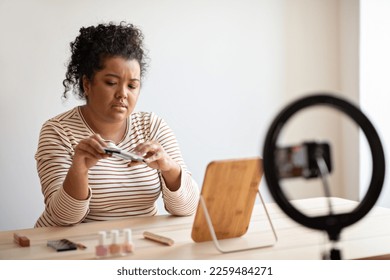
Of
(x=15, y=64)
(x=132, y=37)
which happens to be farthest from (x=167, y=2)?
(x=132, y=37)

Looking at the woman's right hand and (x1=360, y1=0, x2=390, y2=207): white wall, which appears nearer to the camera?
the woman's right hand

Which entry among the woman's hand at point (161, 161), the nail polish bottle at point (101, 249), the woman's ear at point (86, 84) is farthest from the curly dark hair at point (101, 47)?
the nail polish bottle at point (101, 249)

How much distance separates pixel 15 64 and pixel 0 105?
167 millimetres

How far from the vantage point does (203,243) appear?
4.38 ft

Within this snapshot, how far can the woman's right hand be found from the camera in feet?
4.81

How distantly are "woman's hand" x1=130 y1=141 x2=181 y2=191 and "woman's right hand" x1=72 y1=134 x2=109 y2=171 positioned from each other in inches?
4.1

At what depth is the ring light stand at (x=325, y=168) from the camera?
65 cm

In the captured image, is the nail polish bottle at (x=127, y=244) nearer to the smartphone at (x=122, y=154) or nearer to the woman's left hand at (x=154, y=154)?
the smartphone at (x=122, y=154)

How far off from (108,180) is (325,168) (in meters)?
1.11

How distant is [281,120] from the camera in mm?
648

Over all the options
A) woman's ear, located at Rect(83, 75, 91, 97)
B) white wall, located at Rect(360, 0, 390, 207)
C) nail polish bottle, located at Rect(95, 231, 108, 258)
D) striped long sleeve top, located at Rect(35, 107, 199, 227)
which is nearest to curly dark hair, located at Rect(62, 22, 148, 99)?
woman's ear, located at Rect(83, 75, 91, 97)

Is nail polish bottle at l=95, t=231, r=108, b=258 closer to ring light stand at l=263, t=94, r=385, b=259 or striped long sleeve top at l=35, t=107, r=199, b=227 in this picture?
striped long sleeve top at l=35, t=107, r=199, b=227

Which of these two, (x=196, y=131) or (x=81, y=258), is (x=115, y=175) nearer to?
(x=81, y=258)

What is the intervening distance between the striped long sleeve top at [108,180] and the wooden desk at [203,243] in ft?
0.28
